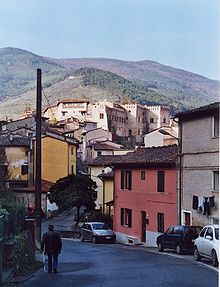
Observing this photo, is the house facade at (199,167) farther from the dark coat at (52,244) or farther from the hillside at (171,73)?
the dark coat at (52,244)

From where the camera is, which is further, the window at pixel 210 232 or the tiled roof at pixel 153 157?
the tiled roof at pixel 153 157

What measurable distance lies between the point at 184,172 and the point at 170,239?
473 cm

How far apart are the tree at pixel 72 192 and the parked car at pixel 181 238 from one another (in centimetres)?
1400

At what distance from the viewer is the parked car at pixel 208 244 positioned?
1447 cm

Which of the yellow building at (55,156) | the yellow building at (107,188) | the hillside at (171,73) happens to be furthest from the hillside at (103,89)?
the hillside at (171,73)

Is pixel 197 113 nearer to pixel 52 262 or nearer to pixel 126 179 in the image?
pixel 126 179

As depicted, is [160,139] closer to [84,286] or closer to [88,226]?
[88,226]

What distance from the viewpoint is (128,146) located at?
62.5m

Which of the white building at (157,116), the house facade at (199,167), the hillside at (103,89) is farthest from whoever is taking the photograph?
the hillside at (103,89)

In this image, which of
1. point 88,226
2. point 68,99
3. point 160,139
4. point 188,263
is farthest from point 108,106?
point 188,263

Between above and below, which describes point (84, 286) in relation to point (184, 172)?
below

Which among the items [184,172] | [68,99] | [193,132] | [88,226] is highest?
[68,99]

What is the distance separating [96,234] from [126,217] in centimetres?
273

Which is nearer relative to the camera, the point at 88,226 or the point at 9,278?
the point at 9,278
